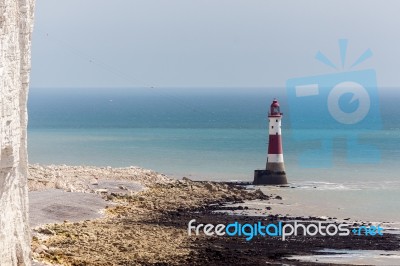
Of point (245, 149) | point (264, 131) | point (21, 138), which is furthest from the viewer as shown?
point (264, 131)

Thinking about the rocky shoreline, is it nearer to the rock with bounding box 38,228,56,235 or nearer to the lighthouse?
the rock with bounding box 38,228,56,235

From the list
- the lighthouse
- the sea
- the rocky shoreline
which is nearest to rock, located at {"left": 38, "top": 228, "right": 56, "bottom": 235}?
the rocky shoreline

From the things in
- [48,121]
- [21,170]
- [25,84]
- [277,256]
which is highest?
[48,121]

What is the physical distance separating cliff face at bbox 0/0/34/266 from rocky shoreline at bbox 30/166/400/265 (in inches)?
86.0

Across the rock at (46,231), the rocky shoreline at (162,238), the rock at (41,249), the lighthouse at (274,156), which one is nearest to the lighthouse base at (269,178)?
the lighthouse at (274,156)

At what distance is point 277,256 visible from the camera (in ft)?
64.1

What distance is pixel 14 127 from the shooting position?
504 inches

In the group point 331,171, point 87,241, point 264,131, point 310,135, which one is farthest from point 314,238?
point 264,131

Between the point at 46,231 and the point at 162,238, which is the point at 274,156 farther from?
the point at 46,231

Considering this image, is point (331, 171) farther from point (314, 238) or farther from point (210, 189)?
point (314, 238)

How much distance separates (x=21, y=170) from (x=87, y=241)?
4985 mm

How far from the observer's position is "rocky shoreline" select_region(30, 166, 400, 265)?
17766 mm

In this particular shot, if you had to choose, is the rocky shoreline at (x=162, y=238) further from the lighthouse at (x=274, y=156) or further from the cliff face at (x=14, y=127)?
the lighthouse at (x=274, y=156)

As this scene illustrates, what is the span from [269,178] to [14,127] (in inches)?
866
